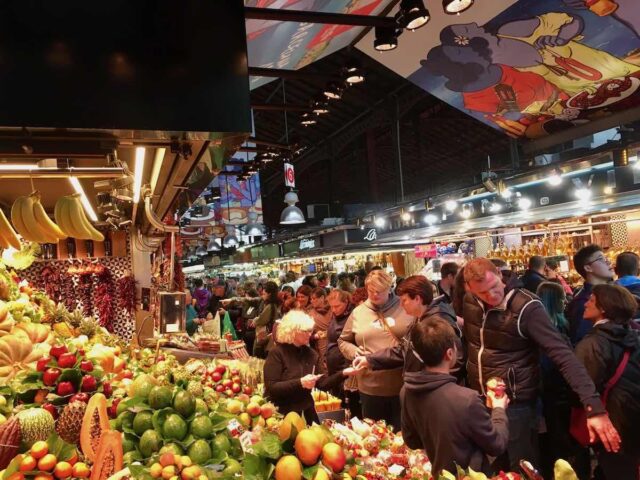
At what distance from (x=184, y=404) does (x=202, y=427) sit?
0.15 metres

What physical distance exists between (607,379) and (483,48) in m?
4.61

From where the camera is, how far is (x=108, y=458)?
1833 millimetres

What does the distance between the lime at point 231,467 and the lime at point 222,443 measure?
73 millimetres

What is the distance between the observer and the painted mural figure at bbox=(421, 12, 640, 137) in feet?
19.9

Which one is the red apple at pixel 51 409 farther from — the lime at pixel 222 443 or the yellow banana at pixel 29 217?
the yellow banana at pixel 29 217

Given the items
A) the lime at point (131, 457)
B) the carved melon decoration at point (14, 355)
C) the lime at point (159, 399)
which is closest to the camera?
the lime at point (131, 457)

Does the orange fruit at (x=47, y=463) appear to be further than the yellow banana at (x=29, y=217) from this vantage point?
No

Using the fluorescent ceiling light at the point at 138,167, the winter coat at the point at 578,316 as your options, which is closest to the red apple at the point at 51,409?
the fluorescent ceiling light at the point at 138,167

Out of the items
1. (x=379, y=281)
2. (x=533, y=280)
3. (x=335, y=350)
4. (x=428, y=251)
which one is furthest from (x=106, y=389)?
(x=428, y=251)

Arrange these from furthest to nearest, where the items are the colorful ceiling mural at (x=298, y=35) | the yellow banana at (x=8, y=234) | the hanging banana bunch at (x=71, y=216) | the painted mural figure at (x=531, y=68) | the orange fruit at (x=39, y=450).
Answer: the painted mural figure at (x=531, y=68) < the colorful ceiling mural at (x=298, y=35) < the yellow banana at (x=8, y=234) < the hanging banana bunch at (x=71, y=216) < the orange fruit at (x=39, y=450)

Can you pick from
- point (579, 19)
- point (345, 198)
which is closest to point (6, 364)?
point (579, 19)

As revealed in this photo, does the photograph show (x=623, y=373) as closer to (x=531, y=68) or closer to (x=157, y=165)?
(x=157, y=165)

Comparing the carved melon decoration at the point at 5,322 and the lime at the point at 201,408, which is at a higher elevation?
the carved melon decoration at the point at 5,322

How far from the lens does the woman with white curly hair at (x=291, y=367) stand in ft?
12.7
